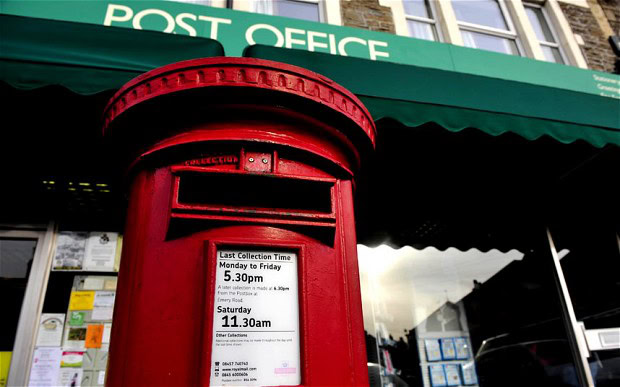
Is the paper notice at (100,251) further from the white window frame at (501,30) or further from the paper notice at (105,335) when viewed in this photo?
the white window frame at (501,30)

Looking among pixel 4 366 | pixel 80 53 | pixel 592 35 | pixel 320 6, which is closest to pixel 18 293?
pixel 4 366

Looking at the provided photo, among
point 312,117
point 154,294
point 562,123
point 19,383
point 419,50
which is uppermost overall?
point 419,50

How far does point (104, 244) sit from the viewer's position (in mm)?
3311

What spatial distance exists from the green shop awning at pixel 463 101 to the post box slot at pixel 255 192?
131 cm

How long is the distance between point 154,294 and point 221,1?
162 inches

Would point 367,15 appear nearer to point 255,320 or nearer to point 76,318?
point 76,318

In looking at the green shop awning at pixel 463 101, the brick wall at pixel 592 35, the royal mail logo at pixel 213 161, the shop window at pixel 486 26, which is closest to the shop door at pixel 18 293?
the green shop awning at pixel 463 101

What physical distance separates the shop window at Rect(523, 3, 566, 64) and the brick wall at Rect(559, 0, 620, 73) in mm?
285

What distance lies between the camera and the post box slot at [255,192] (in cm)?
126

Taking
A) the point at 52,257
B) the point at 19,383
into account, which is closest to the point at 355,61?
the point at 52,257

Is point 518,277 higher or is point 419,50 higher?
point 419,50

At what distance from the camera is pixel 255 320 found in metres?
1.13

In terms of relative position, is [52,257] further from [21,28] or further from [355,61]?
[355,61]

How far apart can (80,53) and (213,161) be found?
1.66 m
